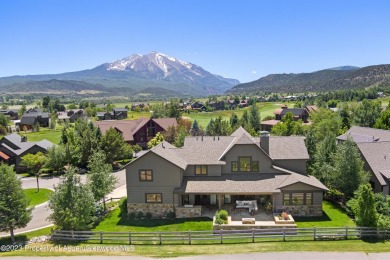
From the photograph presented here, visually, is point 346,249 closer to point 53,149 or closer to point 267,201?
point 267,201

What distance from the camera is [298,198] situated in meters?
30.0

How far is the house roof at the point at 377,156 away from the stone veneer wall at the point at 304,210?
7091mm

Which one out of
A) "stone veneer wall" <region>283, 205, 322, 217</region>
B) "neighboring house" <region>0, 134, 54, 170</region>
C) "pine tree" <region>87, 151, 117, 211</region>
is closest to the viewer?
"stone veneer wall" <region>283, 205, 322, 217</region>

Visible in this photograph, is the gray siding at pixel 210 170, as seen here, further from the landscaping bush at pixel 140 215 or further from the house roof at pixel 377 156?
the house roof at pixel 377 156

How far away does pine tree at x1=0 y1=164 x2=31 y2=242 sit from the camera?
24.8 metres

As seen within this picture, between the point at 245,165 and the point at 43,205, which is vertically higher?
the point at 245,165

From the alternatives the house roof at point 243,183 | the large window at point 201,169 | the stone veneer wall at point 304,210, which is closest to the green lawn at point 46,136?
Result: the large window at point 201,169

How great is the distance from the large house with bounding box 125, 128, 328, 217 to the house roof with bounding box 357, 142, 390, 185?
651cm

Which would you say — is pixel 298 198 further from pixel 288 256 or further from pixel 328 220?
pixel 288 256

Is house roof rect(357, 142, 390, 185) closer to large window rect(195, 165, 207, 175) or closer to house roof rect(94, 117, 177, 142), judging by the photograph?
large window rect(195, 165, 207, 175)

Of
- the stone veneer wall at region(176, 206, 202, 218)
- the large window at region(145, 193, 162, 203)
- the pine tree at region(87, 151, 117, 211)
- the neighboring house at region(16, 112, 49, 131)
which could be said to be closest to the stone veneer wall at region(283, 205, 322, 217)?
the stone veneer wall at region(176, 206, 202, 218)

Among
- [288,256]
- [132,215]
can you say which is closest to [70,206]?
[132,215]

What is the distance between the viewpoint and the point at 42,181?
159 ft

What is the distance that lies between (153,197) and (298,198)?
525 inches
